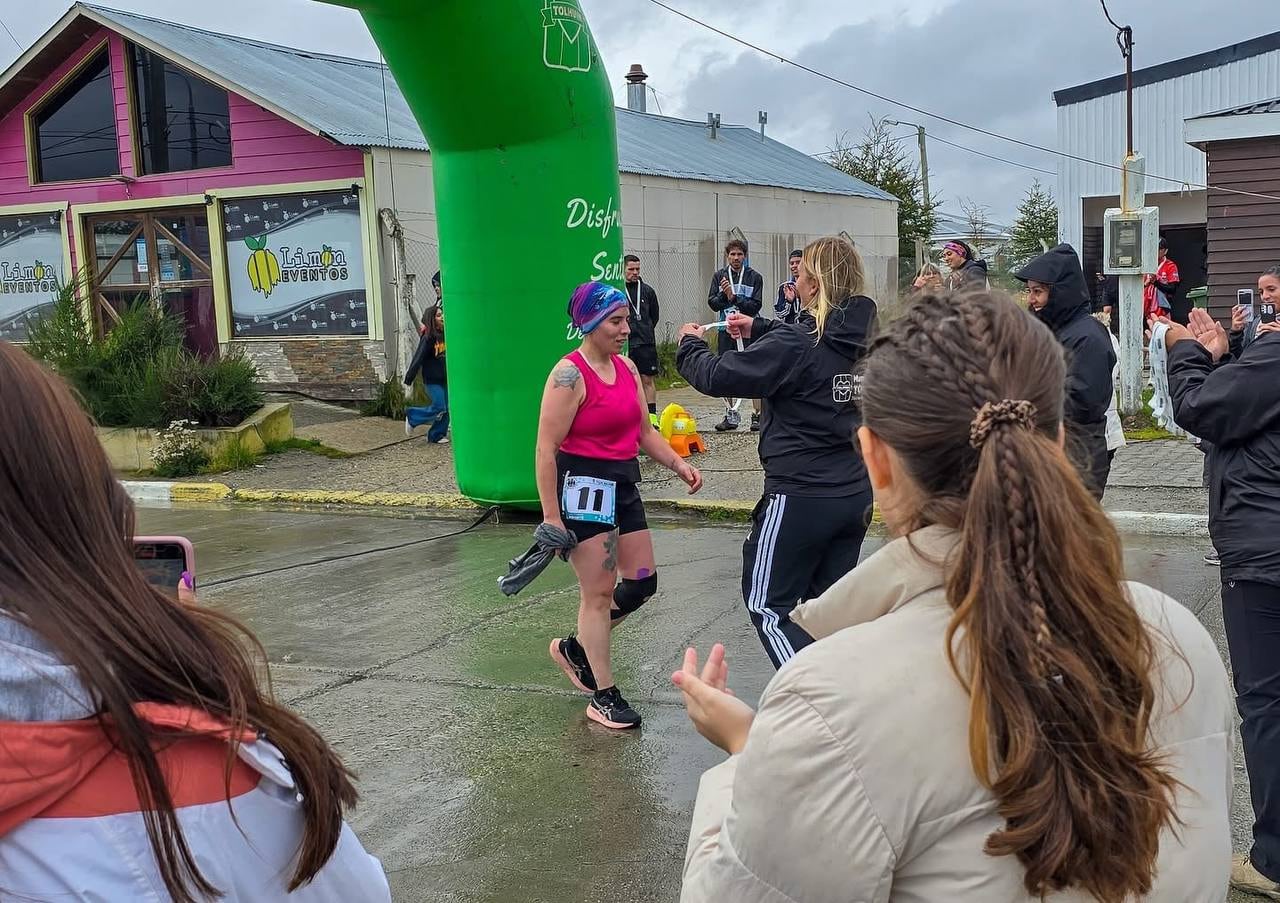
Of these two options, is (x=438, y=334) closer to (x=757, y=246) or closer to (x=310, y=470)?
(x=310, y=470)

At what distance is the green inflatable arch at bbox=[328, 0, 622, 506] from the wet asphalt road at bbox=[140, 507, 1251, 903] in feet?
3.13

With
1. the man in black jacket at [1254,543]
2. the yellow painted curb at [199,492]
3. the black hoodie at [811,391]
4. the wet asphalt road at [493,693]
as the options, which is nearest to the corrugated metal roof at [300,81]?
the yellow painted curb at [199,492]

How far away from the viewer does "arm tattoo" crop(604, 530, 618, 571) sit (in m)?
5.14

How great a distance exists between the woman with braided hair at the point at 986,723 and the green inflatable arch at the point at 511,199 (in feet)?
24.0

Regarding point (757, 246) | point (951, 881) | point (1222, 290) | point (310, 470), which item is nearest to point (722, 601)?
point (951, 881)

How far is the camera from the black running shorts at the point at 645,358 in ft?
40.5

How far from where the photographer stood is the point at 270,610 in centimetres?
732

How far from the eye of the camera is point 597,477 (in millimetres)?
5121

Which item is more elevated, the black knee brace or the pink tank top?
the pink tank top

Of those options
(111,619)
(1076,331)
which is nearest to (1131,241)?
(1076,331)

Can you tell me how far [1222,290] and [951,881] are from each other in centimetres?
1490

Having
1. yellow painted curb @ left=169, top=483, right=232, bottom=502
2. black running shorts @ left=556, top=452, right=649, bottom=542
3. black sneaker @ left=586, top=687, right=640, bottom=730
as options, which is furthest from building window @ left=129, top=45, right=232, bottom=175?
black sneaker @ left=586, top=687, right=640, bottom=730

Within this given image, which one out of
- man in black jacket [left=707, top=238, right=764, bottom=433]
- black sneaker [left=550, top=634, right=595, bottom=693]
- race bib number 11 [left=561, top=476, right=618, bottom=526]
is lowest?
black sneaker [left=550, top=634, right=595, bottom=693]

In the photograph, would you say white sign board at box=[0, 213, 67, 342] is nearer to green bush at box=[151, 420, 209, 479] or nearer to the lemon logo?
the lemon logo
